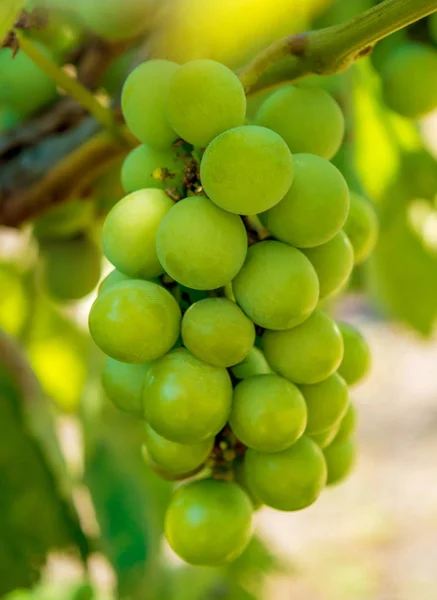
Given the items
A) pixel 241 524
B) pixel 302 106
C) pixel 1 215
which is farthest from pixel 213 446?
pixel 1 215

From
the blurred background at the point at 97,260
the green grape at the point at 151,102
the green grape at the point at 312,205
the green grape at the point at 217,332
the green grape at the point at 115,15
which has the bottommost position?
the blurred background at the point at 97,260

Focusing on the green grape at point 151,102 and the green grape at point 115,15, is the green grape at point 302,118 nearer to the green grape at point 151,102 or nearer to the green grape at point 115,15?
the green grape at point 151,102

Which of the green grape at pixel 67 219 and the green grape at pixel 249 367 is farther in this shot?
the green grape at pixel 67 219

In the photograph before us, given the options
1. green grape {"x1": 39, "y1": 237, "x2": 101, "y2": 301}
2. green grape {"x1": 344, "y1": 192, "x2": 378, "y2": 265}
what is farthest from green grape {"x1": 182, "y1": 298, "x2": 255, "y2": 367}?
green grape {"x1": 39, "y1": 237, "x2": 101, "y2": 301}

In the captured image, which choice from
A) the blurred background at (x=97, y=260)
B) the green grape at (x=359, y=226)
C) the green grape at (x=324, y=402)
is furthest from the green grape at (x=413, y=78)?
the green grape at (x=324, y=402)

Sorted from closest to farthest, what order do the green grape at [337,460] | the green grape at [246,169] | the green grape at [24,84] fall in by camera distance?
1. the green grape at [246,169]
2. the green grape at [337,460]
3. the green grape at [24,84]

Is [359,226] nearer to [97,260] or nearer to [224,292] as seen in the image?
[224,292]
